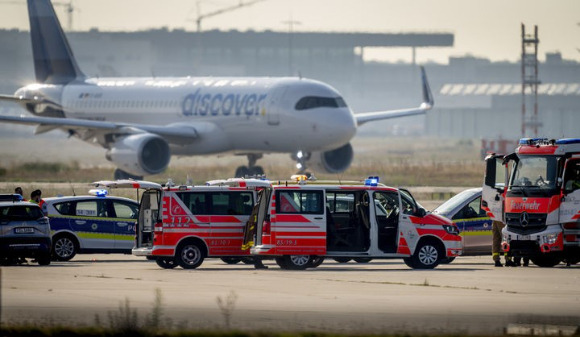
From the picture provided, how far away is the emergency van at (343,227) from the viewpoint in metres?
25.3

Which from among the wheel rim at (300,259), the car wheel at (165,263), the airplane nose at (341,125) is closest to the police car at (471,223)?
the wheel rim at (300,259)

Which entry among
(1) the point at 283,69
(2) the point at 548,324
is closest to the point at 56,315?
(2) the point at 548,324

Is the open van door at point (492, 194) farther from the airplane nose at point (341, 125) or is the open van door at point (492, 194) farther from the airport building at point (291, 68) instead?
the airport building at point (291, 68)

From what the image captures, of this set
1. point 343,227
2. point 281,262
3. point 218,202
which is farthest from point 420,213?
point 218,202

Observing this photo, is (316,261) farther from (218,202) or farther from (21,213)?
(21,213)

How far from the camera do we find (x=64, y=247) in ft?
92.3

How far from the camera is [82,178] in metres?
60.7

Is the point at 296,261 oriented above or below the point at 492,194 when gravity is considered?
below

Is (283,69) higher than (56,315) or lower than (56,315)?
higher

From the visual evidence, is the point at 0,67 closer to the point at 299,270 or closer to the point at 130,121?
the point at 130,121

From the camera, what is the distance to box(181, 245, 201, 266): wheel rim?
25.8 metres

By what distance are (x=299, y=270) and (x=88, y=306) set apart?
8275 mm

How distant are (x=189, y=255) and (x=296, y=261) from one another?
211cm

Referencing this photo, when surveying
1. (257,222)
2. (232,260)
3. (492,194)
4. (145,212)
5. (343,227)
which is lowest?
(232,260)
